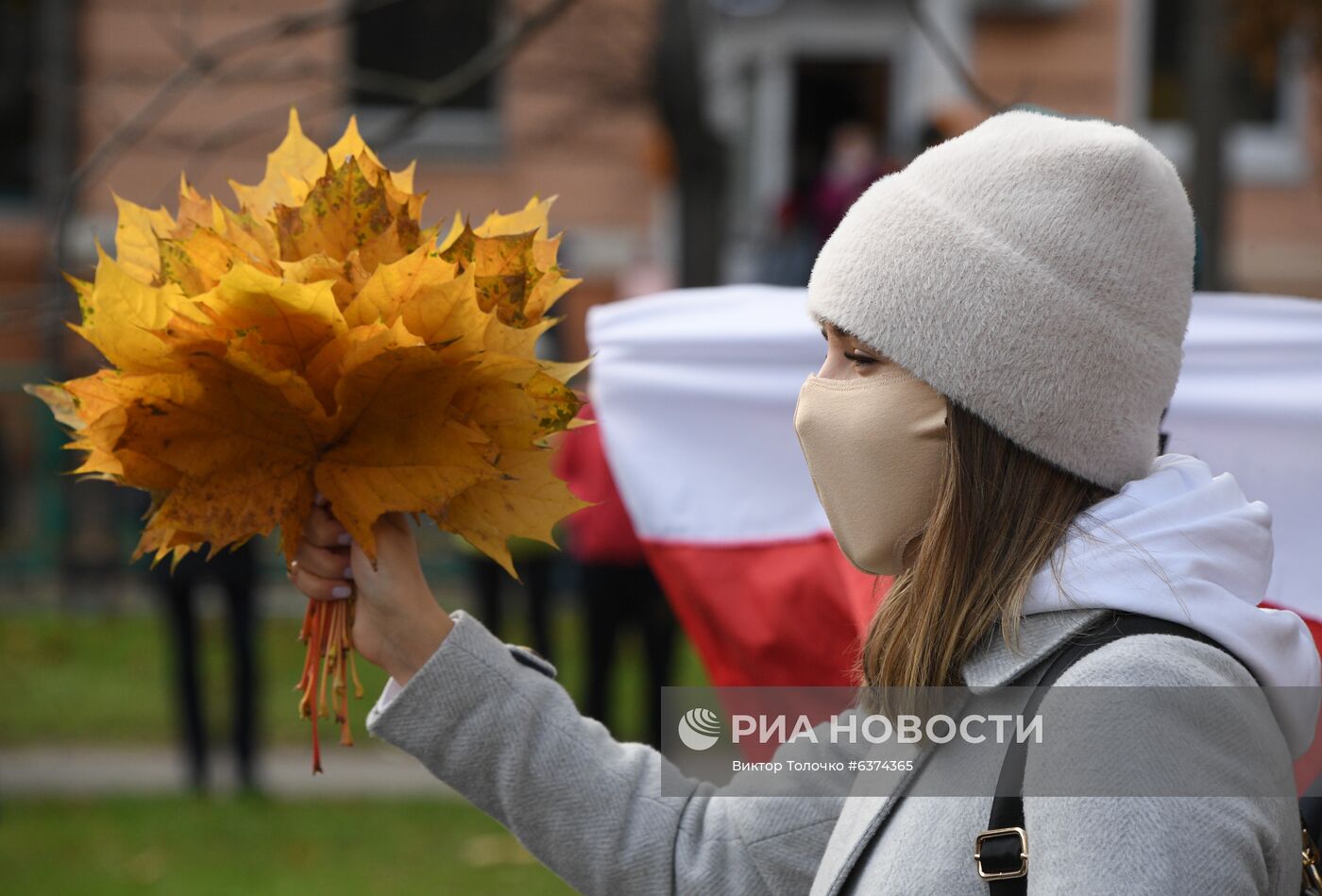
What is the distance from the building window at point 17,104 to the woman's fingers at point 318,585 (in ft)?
39.4

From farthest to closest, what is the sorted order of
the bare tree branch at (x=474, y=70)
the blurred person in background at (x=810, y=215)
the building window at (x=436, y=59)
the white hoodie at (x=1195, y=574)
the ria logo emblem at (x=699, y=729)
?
the building window at (x=436, y=59) → the blurred person in background at (x=810, y=215) → the bare tree branch at (x=474, y=70) → the ria logo emblem at (x=699, y=729) → the white hoodie at (x=1195, y=574)

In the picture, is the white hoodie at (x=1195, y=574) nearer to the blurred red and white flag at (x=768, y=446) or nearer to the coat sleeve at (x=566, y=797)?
A: the coat sleeve at (x=566, y=797)

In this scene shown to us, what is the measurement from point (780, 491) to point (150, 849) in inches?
136

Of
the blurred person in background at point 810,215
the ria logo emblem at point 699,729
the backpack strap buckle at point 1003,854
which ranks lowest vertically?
the blurred person in background at point 810,215

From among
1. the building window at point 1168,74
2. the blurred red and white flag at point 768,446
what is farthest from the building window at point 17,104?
the blurred red and white flag at point 768,446

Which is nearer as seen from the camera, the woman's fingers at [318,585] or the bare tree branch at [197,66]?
the woman's fingers at [318,585]

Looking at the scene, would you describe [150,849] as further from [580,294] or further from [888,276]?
[580,294]

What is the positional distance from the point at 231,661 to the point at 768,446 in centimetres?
398

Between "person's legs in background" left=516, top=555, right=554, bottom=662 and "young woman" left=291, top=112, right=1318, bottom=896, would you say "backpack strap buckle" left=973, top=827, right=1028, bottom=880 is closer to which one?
"young woman" left=291, top=112, right=1318, bottom=896

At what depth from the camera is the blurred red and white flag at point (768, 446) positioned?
2.67m

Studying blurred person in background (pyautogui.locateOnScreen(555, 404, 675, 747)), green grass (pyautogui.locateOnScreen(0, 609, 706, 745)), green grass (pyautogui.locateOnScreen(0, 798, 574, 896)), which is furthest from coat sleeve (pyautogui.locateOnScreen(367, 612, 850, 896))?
green grass (pyautogui.locateOnScreen(0, 609, 706, 745))

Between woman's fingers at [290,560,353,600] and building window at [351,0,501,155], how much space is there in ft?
37.0

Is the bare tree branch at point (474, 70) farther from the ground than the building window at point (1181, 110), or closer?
farther from the ground

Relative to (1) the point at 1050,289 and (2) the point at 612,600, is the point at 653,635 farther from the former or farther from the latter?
(1) the point at 1050,289
